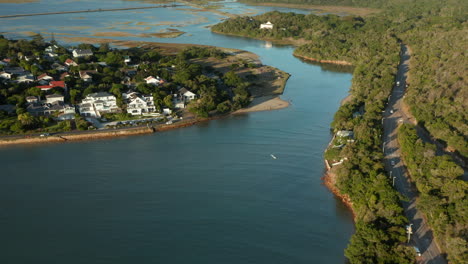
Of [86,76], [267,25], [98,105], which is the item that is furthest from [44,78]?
[267,25]

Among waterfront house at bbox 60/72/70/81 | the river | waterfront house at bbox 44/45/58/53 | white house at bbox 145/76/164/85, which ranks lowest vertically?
the river

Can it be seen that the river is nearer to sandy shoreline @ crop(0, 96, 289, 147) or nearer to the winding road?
sandy shoreline @ crop(0, 96, 289, 147)

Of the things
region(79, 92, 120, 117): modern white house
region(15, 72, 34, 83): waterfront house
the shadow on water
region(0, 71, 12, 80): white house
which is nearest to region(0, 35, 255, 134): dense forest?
region(79, 92, 120, 117): modern white house

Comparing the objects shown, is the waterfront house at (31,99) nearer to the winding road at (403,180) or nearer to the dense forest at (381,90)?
the dense forest at (381,90)

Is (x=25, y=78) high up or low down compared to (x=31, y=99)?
up

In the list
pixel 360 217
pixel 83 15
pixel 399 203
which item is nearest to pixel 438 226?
pixel 399 203

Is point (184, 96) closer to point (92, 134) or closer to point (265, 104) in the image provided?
point (265, 104)
